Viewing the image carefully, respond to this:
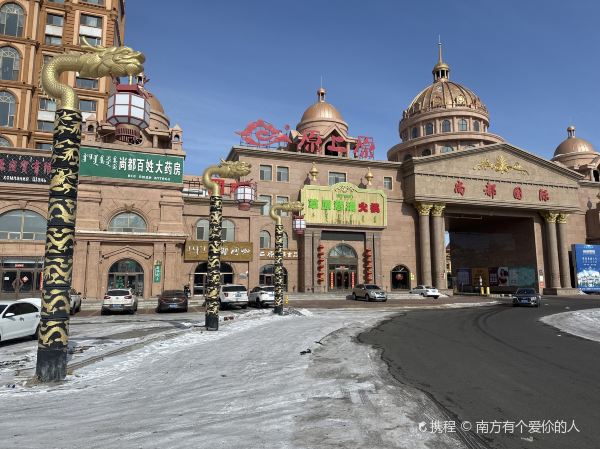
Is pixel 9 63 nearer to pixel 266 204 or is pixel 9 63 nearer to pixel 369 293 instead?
pixel 266 204

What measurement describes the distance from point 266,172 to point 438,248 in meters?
21.4

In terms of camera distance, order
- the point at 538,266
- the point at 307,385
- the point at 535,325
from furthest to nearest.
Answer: the point at 538,266 → the point at 535,325 → the point at 307,385

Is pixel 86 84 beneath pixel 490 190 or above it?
above

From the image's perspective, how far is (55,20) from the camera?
50.6 meters

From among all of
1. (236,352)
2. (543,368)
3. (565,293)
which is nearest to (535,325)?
(543,368)

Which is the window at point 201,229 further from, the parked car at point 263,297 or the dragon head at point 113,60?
the dragon head at point 113,60

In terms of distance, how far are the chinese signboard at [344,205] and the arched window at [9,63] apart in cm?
3337

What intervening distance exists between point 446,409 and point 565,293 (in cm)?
5526

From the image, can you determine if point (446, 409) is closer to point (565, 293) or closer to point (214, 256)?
point (214, 256)

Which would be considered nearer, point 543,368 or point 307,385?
point 307,385

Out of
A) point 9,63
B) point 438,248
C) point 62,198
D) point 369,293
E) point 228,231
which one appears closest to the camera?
point 62,198

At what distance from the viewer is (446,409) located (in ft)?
22.2

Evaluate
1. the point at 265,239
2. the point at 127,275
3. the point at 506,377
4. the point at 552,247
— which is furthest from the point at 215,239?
the point at 552,247

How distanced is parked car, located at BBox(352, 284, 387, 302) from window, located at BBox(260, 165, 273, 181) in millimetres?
15444
